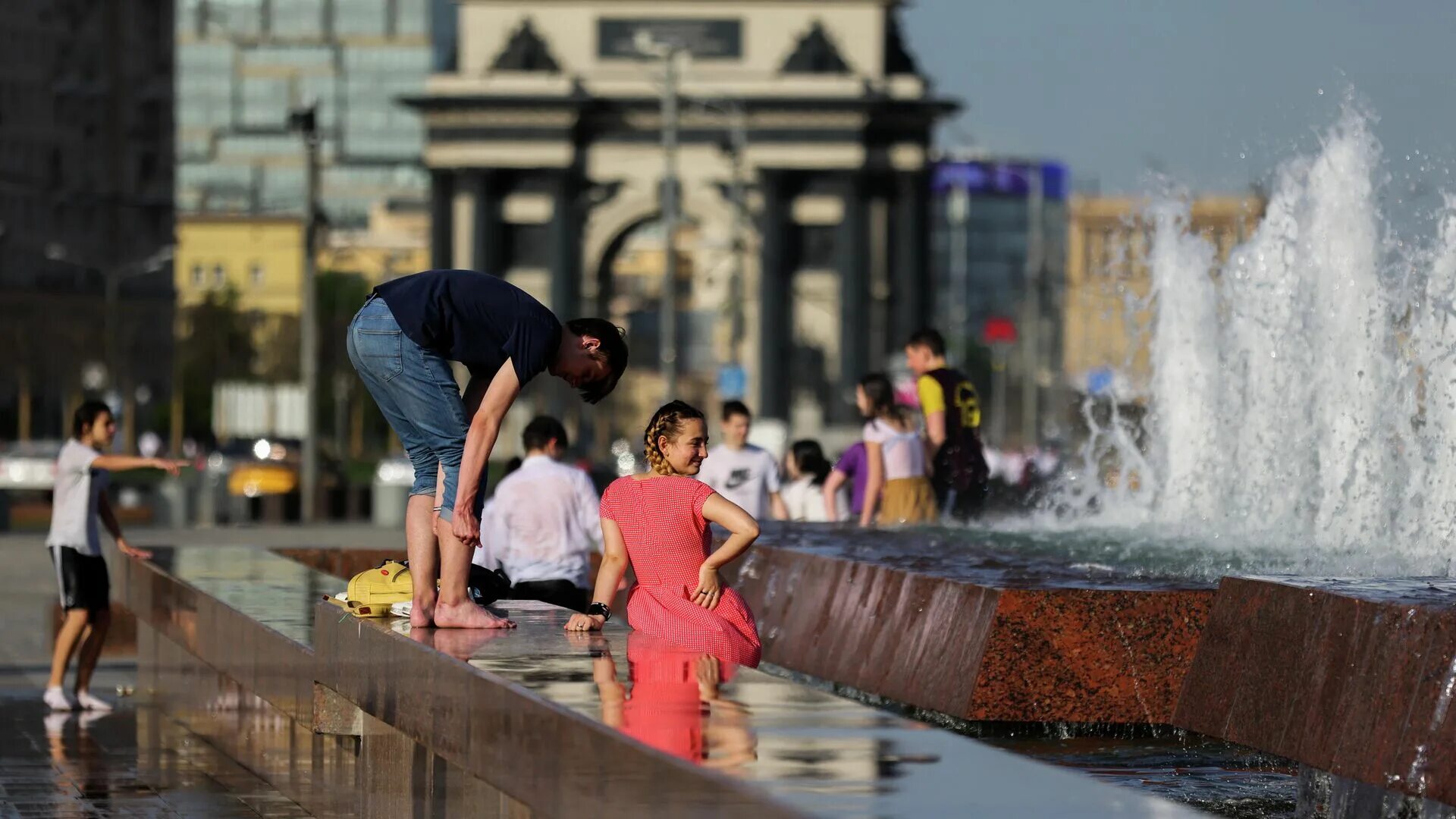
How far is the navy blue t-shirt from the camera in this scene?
26.2ft

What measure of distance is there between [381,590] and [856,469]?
7.78m

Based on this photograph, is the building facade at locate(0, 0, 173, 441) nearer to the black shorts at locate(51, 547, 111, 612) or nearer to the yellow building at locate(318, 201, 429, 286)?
the yellow building at locate(318, 201, 429, 286)

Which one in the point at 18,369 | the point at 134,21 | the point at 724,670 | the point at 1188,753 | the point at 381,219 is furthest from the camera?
the point at 381,219

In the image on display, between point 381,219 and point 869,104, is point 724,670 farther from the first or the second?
point 381,219

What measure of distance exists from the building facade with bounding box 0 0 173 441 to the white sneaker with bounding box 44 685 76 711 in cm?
7612

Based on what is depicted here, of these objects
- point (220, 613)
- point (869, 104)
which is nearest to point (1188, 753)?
point (220, 613)

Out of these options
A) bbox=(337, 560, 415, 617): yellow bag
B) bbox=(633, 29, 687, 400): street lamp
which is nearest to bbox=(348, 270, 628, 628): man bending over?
bbox=(337, 560, 415, 617): yellow bag

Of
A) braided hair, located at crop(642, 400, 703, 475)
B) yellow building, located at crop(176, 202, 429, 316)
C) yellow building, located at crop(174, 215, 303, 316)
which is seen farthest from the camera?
yellow building, located at crop(174, 215, 303, 316)

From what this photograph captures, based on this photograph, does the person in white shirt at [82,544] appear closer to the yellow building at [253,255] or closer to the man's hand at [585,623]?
the man's hand at [585,623]

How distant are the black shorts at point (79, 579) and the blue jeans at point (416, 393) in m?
6.13

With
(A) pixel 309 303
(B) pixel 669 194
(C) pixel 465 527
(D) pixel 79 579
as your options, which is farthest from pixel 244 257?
(C) pixel 465 527

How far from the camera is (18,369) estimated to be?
90188 millimetres

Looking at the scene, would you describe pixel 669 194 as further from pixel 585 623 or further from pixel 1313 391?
pixel 585 623

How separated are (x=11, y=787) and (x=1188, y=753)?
4.30 m
